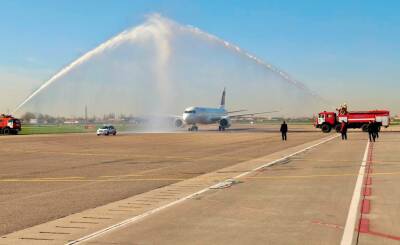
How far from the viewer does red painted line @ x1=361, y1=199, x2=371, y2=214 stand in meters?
10.8

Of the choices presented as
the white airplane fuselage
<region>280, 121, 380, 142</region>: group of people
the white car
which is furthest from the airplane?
<region>280, 121, 380, 142</region>: group of people

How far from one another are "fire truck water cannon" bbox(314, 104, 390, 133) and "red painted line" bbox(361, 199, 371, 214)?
5903 cm

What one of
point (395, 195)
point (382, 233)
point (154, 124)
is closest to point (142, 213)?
point (382, 233)

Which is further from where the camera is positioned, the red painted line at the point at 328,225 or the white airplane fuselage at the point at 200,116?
the white airplane fuselage at the point at 200,116

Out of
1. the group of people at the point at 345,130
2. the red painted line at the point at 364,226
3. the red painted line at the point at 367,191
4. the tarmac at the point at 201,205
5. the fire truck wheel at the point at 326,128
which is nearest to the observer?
the tarmac at the point at 201,205

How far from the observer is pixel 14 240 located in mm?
8352

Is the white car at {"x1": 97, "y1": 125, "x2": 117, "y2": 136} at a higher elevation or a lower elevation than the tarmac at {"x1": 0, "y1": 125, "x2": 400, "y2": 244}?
higher

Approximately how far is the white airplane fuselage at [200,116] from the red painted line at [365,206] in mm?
73691

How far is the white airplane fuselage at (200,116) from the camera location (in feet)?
282

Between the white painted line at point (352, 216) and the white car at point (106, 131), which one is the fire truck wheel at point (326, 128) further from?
the white painted line at point (352, 216)

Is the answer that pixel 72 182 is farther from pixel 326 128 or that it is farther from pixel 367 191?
pixel 326 128

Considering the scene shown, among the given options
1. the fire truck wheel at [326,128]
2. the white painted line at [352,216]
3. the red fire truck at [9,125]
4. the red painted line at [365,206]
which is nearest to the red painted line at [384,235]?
the white painted line at [352,216]

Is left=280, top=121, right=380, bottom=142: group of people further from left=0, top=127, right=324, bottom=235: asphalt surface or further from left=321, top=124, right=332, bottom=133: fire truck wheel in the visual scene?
left=0, top=127, right=324, bottom=235: asphalt surface

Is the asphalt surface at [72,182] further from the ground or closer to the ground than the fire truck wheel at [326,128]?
closer to the ground
